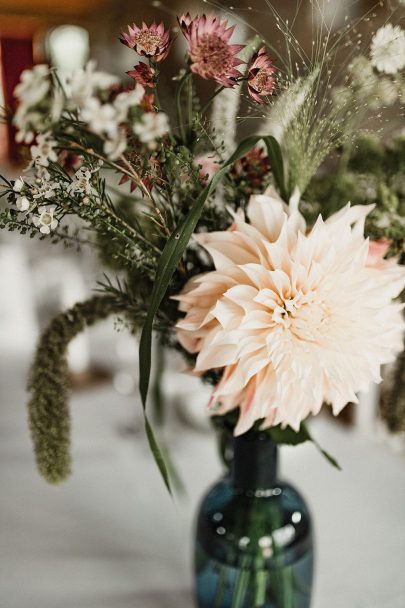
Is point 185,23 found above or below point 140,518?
above

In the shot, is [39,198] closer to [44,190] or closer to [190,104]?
[44,190]

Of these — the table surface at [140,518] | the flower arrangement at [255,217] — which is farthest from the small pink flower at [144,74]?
the table surface at [140,518]

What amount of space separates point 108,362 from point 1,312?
353 mm

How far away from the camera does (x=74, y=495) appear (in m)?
0.71

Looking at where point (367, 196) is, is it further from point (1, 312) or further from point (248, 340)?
point (1, 312)

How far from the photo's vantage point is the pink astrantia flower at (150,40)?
33 cm

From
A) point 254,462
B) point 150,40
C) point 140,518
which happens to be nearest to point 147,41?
point 150,40

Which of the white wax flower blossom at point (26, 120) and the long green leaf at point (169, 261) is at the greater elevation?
the white wax flower blossom at point (26, 120)

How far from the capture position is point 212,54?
0.31 metres

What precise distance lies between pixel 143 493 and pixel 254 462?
0.29 metres

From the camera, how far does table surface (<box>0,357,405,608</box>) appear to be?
0.58 meters

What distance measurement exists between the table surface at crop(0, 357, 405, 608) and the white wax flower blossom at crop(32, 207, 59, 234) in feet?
1.37

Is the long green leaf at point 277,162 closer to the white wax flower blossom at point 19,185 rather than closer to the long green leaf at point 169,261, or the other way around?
the long green leaf at point 169,261

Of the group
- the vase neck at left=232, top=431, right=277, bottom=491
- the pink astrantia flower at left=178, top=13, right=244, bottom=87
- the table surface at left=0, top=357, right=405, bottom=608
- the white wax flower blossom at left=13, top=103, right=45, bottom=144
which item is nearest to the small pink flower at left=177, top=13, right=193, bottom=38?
the pink astrantia flower at left=178, top=13, right=244, bottom=87
